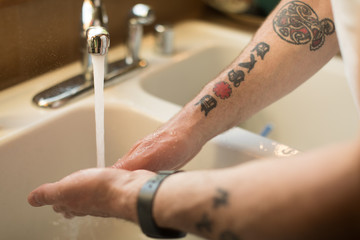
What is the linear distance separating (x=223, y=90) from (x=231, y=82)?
0.02 meters

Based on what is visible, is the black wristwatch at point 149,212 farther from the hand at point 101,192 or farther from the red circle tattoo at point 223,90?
the red circle tattoo at point 223,90

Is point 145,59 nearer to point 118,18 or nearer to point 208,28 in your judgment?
point 118,18

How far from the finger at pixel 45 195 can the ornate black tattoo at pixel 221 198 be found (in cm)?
20

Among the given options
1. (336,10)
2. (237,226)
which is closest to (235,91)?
(336,10)

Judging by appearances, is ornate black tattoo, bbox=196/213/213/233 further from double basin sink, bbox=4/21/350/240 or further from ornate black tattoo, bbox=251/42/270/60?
ornate black tattoo, bbox=251/42/270/60

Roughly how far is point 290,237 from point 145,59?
59 centimetres

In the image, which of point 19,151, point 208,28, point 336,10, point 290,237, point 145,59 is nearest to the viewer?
point 290,237

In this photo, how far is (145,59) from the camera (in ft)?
2.94

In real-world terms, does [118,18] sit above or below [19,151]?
above

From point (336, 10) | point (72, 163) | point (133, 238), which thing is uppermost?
point (336, 10)

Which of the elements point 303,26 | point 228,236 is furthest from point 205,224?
point 303,26

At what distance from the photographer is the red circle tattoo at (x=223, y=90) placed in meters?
0.67

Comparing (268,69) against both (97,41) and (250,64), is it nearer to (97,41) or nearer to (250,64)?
(250,64)

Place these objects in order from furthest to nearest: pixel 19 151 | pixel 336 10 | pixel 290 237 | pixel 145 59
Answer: pixel 145 59
pixel 19 151
pixel 336 10
pixel 290 237
